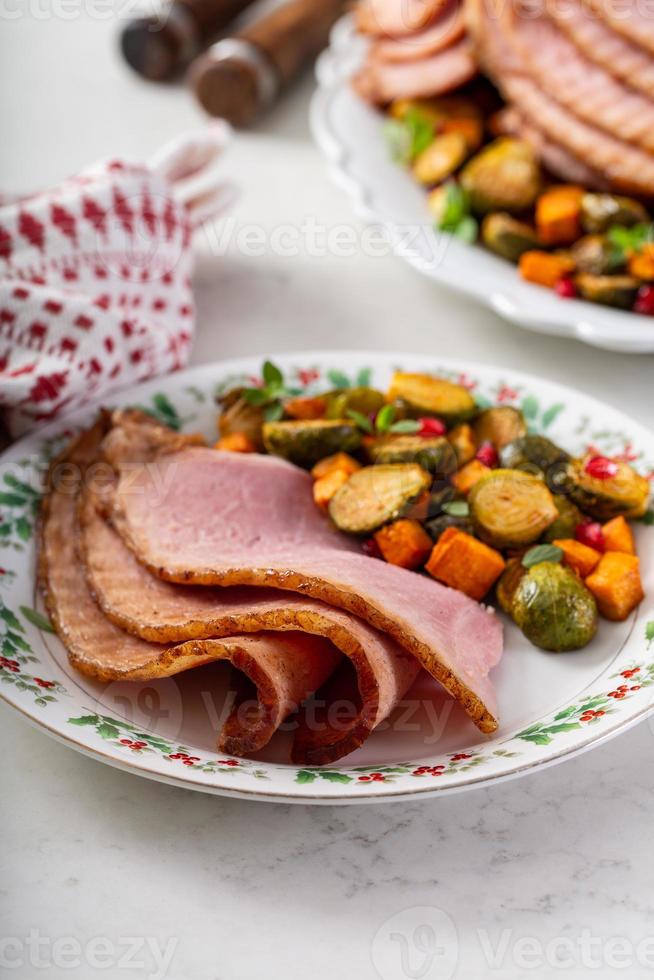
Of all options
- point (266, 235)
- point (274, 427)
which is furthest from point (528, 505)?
point (266, 235)

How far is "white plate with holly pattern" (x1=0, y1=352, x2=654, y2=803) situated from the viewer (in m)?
1.93

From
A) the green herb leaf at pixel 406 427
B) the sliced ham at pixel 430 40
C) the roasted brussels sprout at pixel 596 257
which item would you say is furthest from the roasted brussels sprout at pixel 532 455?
the sliced ham at pixel 430 40

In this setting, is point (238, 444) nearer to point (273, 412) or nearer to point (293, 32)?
point (273, 412)

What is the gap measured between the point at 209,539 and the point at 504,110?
7.81 ft

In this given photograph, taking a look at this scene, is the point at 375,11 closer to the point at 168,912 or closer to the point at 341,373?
the point at 341,373

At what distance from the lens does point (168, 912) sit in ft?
6.34

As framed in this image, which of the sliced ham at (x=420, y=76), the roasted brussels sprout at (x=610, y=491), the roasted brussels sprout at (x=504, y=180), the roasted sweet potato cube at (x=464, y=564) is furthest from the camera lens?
the sliced ham at (x=420, y=76)

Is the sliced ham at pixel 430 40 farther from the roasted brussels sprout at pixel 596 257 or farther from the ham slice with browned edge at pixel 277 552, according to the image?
the ham slice with browned edge at pixel 277 552

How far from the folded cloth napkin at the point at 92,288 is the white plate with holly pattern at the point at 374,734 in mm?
226

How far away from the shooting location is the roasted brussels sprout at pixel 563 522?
8.18 feet

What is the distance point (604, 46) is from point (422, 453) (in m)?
1.82

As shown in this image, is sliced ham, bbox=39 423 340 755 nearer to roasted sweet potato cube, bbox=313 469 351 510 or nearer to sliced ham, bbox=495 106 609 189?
roasted sweet potato cube, bbox=313 469 351 510

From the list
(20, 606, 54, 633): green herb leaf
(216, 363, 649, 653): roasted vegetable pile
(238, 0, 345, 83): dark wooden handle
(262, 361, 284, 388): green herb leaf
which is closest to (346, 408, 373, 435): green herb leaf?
(216, 363, 649, 653): roasted vegetable pile

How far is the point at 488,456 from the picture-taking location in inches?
105
